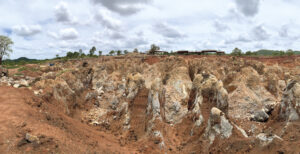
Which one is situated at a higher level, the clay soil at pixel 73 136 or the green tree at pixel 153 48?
the green tree at pixel 153 48

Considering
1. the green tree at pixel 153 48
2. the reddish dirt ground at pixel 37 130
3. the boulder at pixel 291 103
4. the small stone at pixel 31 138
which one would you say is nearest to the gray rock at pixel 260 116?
the boulder at pixel 291 103

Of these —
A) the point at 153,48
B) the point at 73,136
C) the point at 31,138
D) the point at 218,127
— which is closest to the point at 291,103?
the point at 218,127

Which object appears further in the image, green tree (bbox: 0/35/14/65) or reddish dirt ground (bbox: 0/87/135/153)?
green tree (bbox: 0/35/14/65)

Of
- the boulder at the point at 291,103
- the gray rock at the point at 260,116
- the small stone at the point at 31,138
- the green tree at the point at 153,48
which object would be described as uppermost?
the green tree at the point at 153,48

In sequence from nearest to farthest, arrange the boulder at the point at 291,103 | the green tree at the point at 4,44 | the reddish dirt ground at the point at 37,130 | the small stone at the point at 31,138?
A: the reddish dirt ground at the point at 37,130 < the small stone at the point at 31,138 < the boulder at the point at 291,103 < the green tree at the point at 4,44

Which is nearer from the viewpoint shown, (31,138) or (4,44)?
(31,138)

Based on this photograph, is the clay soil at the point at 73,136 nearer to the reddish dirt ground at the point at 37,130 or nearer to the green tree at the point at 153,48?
the reddish dirt ground at the point at 37,130

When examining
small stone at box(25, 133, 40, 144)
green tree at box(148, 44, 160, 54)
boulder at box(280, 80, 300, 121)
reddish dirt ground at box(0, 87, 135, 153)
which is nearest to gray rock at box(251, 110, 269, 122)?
boulder at box(280, 80, 300, 121)

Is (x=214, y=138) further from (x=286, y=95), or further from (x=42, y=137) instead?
(x=42, y=137)

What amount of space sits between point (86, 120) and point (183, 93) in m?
11.1

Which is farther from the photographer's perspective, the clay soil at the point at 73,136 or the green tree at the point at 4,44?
the green tree at the point at 4,44

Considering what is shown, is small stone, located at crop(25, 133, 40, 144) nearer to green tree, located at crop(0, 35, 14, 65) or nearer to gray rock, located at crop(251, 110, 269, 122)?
gray rock, located at crop(251, 110, 269, 122)

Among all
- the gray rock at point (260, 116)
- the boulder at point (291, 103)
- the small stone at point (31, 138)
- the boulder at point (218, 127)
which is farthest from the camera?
the gray rock at point (260, 116)

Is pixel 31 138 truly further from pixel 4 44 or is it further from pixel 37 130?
pixel 4 44
